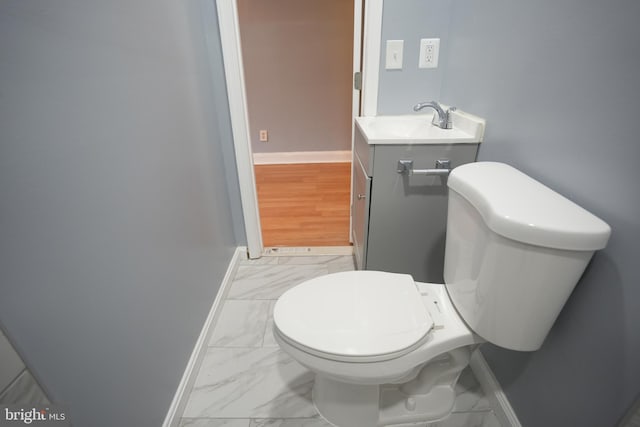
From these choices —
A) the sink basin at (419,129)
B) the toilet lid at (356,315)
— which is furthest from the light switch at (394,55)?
the toilet lid at (356,315)

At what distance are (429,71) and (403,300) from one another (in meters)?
1.11

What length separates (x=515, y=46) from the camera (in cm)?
87

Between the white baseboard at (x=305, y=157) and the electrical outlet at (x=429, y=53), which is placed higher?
the electrical outlet at (x=429, y=53)

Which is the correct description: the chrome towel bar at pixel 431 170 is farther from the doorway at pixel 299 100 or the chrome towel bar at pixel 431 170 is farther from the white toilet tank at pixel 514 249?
the doorway at pixel 299 100

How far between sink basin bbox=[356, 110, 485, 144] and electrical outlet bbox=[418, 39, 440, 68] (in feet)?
0.74

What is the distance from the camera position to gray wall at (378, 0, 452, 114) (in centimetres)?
130

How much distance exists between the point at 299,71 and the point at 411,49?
1997 millimetres

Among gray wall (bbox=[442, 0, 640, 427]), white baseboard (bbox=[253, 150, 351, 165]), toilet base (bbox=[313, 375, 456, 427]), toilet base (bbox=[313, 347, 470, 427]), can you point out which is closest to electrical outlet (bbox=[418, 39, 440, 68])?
gray wall (bbox=[442, 0, 640, 427])

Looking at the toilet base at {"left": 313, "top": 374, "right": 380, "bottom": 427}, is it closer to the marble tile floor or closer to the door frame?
the marble tile floor

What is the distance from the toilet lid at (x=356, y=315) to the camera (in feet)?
2.30

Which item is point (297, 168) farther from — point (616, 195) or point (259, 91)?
point (616, 195)

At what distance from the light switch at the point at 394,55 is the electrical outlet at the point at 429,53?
0.31ft

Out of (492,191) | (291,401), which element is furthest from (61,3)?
(291,401)

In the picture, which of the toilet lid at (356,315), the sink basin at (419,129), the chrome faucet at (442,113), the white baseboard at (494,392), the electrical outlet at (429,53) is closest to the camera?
the toilet lid at (356,315)
